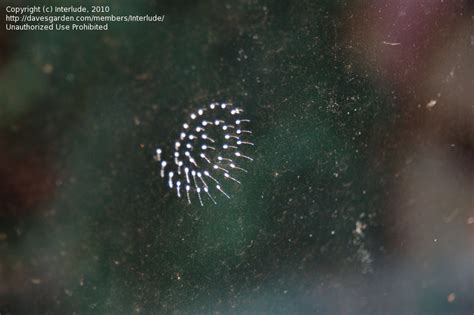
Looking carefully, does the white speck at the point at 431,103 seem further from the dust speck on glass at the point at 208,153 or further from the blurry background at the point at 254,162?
the dust speck on glass at the point at 208,153

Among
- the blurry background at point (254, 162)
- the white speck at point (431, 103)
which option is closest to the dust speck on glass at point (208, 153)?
the blurry background at point (254, 162)

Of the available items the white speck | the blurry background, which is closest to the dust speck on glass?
the blurry background

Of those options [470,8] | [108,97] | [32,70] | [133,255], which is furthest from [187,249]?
[470,8]

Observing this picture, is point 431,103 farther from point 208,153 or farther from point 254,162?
point 208,153

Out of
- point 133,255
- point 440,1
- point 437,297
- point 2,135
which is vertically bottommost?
point 437,297

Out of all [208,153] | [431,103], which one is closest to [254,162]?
[208,153]

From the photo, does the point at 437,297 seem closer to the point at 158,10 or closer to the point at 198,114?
the point at 198,114
